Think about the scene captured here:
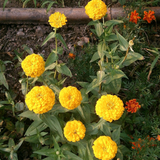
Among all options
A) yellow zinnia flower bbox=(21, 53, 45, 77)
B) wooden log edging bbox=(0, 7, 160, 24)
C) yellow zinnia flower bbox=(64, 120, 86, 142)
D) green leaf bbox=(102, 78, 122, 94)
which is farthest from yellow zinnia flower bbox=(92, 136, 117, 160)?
wooden log edging bbox=(0, 7, 160, 24)

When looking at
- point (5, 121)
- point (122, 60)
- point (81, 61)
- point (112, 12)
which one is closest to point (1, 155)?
point (5, 121)

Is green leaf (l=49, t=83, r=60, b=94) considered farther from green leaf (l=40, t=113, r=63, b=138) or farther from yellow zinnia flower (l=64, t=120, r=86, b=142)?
yellow zinnia flower (l=64, t=120, r=86, b=142)

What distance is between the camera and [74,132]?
54.7 inches

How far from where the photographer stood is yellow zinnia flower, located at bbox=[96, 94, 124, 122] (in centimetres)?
130

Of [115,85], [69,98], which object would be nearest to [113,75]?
[115,85]

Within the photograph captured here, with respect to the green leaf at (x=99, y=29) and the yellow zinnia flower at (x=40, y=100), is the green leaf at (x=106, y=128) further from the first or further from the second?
the green leaf at (x=99, y=29)

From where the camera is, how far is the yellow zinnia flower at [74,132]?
1.36 meters

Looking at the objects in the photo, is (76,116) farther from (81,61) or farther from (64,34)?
(64,34)

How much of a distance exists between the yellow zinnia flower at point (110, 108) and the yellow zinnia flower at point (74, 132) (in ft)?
0.68

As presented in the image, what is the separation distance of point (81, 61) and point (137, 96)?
2.59 ft

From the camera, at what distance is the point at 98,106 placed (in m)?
1.35

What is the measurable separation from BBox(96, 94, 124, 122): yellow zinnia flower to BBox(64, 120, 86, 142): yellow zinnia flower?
0.68ft

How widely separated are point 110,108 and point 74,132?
1.11 ft

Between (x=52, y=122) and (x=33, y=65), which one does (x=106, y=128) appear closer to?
(x=52, y=122)
